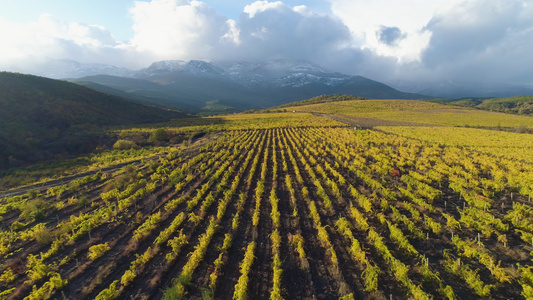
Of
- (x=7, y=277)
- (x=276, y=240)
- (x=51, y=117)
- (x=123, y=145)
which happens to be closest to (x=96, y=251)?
(x=7, y=277)

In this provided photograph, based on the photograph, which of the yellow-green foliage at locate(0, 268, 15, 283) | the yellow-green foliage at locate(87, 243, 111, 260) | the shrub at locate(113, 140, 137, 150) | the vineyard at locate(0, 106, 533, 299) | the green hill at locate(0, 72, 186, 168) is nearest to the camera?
the vineyard at locate(0, 106, 533, 299)

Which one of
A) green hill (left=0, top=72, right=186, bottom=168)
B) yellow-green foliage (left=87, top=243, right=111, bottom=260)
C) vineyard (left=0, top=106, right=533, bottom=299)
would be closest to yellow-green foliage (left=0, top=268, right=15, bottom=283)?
vineyard (left=0, top=106, right=533, bottom=299)

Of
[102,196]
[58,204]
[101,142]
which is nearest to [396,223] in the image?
[102,196]

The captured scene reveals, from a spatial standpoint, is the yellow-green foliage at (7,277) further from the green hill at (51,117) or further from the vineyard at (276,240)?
the green hill at (51,117)

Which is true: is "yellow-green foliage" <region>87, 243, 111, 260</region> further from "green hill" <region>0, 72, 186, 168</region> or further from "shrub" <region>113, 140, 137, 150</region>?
"green hill" <region>0, 72, 186, 168</region>

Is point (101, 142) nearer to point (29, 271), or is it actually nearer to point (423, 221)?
point (29, 271)

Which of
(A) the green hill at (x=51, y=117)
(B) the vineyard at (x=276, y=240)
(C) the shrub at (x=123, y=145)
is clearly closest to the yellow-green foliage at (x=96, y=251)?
(B) the vineyard at (x=276, y=240)
